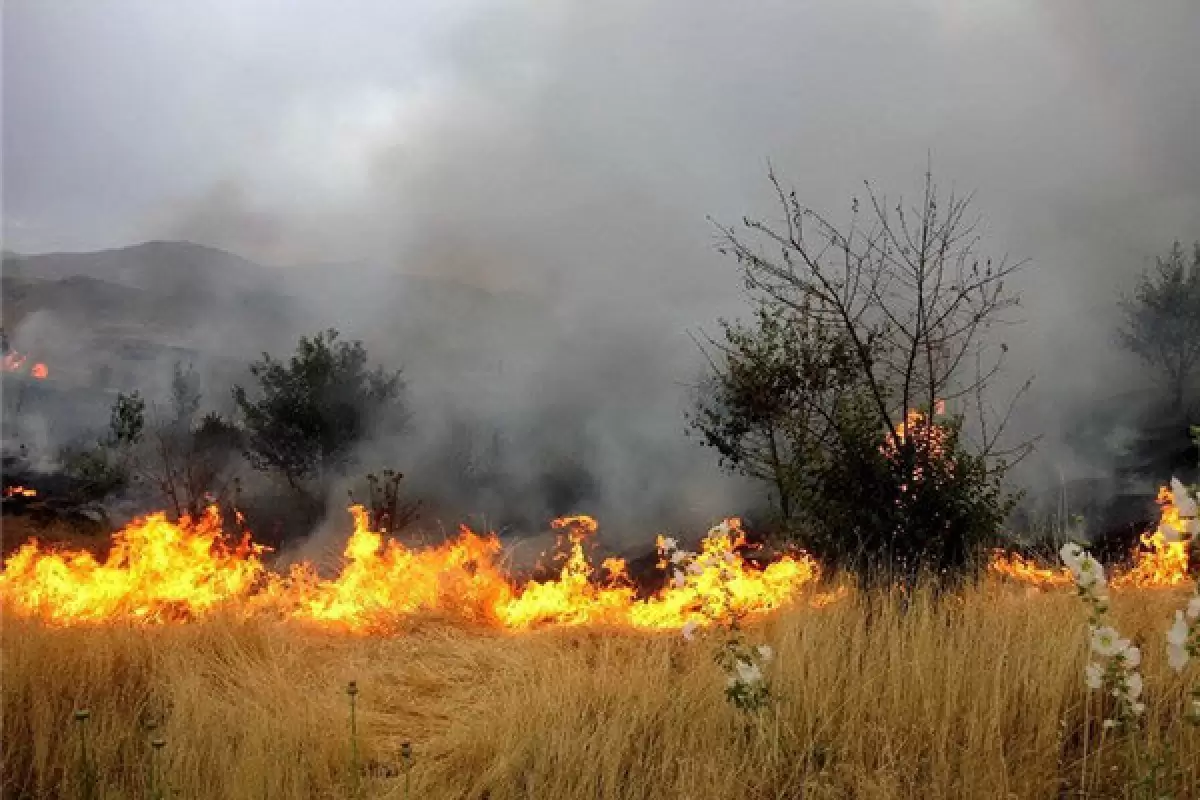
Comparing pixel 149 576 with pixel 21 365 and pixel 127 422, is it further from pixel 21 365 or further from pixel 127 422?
pixel 21 365

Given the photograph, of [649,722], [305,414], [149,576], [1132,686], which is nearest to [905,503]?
[649,722]

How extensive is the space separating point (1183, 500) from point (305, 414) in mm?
20475

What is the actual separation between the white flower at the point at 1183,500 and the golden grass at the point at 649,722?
132 cm

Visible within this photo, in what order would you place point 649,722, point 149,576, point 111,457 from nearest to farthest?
point 649,722 → point 149,576 → point 111,457

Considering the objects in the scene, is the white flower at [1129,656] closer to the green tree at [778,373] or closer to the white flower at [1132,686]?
the white flower at [1132,686]

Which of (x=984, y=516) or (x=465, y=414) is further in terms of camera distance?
(x=465, y=414)

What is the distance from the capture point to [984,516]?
623 centimetres

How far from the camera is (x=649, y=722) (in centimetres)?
380

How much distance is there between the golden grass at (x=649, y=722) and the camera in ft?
10.5

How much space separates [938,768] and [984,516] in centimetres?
348

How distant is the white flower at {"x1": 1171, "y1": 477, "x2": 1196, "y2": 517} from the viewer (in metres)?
1.91

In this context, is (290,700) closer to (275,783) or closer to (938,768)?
(275,783)

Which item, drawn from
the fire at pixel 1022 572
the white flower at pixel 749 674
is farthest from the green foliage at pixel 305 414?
the white flower at pixel 749 674

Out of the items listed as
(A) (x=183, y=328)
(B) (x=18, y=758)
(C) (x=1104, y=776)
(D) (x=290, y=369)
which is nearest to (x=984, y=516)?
(C) (x=1104, y=776)
